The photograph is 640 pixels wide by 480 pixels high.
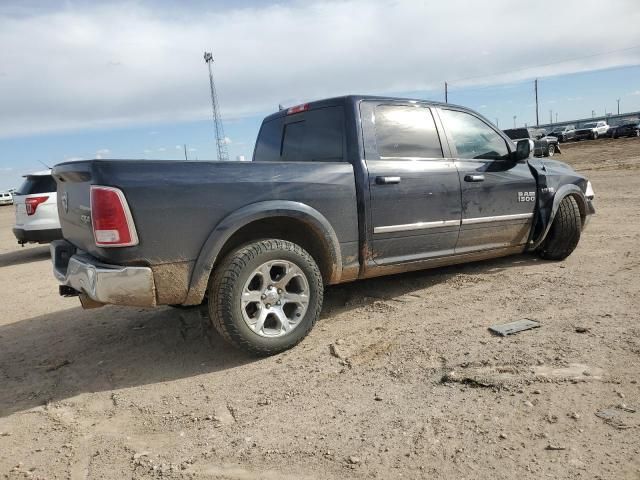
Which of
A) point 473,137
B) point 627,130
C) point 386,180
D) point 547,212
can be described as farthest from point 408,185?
point 627,130

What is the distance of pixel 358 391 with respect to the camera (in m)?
3.05

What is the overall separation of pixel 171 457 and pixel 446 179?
10.6 feet

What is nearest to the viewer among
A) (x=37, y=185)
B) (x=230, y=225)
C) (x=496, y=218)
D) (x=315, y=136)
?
(x=230, y=225)

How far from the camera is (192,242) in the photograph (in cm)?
330

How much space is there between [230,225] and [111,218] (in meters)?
0.73

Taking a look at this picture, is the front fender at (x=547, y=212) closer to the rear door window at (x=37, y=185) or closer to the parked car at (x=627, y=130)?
the rear door window at (x=37, y=185)

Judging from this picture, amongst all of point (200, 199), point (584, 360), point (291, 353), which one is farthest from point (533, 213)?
point (200, 199)

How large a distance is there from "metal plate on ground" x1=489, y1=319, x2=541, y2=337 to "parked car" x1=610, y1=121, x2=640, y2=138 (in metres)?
43.9

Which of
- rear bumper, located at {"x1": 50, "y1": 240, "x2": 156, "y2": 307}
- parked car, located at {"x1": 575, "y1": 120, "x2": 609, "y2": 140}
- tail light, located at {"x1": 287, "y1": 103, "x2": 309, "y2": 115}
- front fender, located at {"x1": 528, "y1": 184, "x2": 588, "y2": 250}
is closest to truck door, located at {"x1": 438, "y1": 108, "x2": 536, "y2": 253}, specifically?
front fender, located at {"x1": 528, "y1": 184, "x2": 588, "y2": 250}

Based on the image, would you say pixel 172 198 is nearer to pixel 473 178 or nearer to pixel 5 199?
pixel 473 178

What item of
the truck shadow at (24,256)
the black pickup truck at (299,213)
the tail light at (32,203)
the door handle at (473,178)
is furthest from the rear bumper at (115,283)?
Result: the truck shadow at (24,256)

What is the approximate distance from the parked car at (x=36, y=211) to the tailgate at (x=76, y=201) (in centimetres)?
601

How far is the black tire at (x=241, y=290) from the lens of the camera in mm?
3396

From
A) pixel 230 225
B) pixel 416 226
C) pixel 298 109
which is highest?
pixel 298 109
